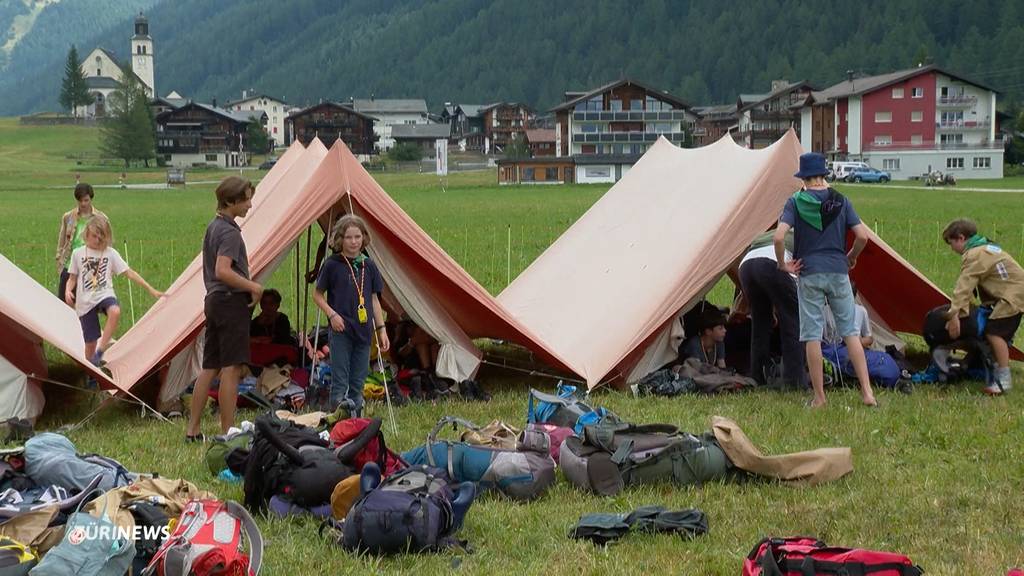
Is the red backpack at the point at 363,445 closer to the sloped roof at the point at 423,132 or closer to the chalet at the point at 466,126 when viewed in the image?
the sloped roof at the point at 423,132

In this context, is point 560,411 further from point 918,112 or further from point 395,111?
point 395,111

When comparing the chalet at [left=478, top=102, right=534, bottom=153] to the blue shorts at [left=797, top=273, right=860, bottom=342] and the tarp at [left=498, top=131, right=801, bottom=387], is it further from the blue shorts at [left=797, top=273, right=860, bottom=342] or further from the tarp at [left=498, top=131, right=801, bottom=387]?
the blue shorts at [left=797, top=273, right=860, bottom=342]

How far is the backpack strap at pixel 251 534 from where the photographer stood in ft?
16.3

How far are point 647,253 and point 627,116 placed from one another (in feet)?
296

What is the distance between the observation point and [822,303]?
28.5 feet

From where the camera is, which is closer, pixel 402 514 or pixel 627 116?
pixel 402 514

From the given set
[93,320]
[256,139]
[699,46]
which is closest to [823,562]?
[93,320]

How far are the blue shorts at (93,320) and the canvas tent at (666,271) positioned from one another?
150 inches

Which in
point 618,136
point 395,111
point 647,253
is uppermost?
point 395,111

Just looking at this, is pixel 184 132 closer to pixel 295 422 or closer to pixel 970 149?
pixel 970 149

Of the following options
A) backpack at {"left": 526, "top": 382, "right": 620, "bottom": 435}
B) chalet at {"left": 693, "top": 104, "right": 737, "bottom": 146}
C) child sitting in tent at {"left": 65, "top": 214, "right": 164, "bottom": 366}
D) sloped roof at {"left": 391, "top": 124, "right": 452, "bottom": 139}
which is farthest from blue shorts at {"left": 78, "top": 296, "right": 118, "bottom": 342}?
sloped roof at {"left": 391, "top": 124, "right": 452, "bottom": 139}

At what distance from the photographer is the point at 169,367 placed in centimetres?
902

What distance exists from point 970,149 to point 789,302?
7614cm

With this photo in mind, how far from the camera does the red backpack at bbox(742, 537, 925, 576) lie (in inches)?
179
